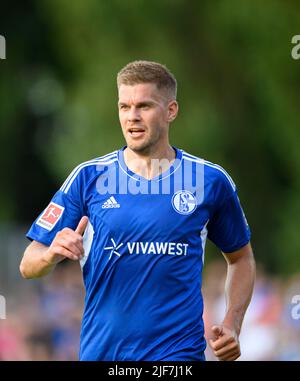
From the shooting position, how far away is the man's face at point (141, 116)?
7680 millimetres

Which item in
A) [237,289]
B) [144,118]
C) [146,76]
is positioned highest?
[146,76]

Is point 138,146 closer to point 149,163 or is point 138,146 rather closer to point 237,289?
point 149,163

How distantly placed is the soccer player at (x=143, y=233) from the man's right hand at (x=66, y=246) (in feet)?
0.04

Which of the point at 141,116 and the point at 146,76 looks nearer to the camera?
the point at 141,116

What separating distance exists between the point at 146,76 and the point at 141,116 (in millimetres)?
300

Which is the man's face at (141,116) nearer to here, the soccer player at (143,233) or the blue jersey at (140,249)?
the soccer player at (143,233)

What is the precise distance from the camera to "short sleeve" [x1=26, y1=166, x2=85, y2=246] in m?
7.77

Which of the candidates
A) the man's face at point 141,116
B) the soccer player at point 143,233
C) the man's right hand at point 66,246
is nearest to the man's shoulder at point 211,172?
the soccer player at point 143,233

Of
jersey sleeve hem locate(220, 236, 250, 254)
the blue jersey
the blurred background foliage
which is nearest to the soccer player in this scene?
the blue jersey

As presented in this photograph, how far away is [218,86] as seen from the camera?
78.4 ft

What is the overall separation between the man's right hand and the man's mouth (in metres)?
0.77

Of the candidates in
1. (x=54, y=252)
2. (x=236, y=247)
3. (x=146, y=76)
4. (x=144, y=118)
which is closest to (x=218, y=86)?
(x=236, y=247)
